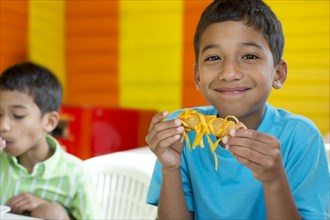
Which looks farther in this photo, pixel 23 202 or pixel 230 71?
pixel 23 202

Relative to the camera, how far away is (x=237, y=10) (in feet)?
4.00

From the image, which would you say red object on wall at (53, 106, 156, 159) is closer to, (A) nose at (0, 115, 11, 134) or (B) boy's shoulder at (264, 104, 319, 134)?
(A) nose at (0, 115, 11, 134)

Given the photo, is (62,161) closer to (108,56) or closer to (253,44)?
(253,44)

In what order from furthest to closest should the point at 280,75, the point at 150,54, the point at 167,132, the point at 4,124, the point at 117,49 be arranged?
the point at 117,49, the point at 150,54, the point at 4,124, the point at 280,75, the point at 167,132

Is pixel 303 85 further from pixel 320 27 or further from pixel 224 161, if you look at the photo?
pixel 224 161

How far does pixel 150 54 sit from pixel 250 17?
2364 mm

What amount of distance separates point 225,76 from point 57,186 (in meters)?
0.86

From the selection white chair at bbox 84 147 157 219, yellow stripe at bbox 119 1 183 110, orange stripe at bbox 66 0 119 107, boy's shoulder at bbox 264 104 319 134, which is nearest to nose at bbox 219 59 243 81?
boy's shoulder at bbox 264 104 319 134

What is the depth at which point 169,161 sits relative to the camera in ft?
3.95

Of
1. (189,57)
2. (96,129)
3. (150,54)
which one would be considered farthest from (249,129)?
(150,54)

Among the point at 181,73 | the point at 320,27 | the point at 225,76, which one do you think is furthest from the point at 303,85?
the point at 225,76

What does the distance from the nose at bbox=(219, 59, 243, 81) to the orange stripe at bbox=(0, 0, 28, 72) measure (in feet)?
7.87

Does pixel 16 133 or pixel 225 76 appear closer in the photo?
pixel 225 76

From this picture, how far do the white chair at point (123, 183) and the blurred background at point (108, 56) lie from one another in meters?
1.34
